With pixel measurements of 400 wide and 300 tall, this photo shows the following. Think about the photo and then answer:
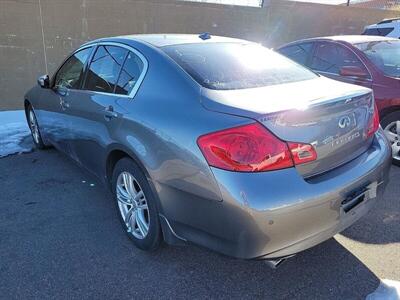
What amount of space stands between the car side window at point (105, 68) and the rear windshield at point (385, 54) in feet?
10.5

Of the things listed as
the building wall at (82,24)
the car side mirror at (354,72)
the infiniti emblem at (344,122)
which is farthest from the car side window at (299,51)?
the building wall at (82,24)

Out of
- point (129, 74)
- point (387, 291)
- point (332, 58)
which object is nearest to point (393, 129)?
point (332, 58)

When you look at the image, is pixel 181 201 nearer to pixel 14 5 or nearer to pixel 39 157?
pixel 39 157

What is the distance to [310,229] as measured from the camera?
7.25 feet

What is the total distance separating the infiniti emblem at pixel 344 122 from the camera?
2.41 m

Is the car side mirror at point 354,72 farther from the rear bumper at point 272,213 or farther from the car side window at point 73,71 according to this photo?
the car side window at point 73,71

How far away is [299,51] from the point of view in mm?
5922

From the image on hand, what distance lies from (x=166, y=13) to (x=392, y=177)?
736 cm

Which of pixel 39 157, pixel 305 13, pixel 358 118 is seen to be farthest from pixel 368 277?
pixel 305 13

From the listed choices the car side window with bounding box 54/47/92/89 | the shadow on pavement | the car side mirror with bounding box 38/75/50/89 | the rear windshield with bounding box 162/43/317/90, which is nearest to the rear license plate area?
the shadow on pavement

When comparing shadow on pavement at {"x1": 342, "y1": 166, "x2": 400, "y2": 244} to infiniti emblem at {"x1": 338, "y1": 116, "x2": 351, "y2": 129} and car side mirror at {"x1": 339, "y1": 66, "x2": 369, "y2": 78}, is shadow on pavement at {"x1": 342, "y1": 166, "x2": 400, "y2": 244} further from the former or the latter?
car side mirror at {"x1": 339, "y1": 66, "x2": 369, "y2": 78}

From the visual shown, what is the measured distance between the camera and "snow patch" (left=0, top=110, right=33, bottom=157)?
5505mm

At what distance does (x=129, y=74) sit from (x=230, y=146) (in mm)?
1314

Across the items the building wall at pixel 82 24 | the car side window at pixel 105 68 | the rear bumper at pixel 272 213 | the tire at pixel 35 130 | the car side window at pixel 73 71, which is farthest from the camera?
the building wall at pixel 82 24
